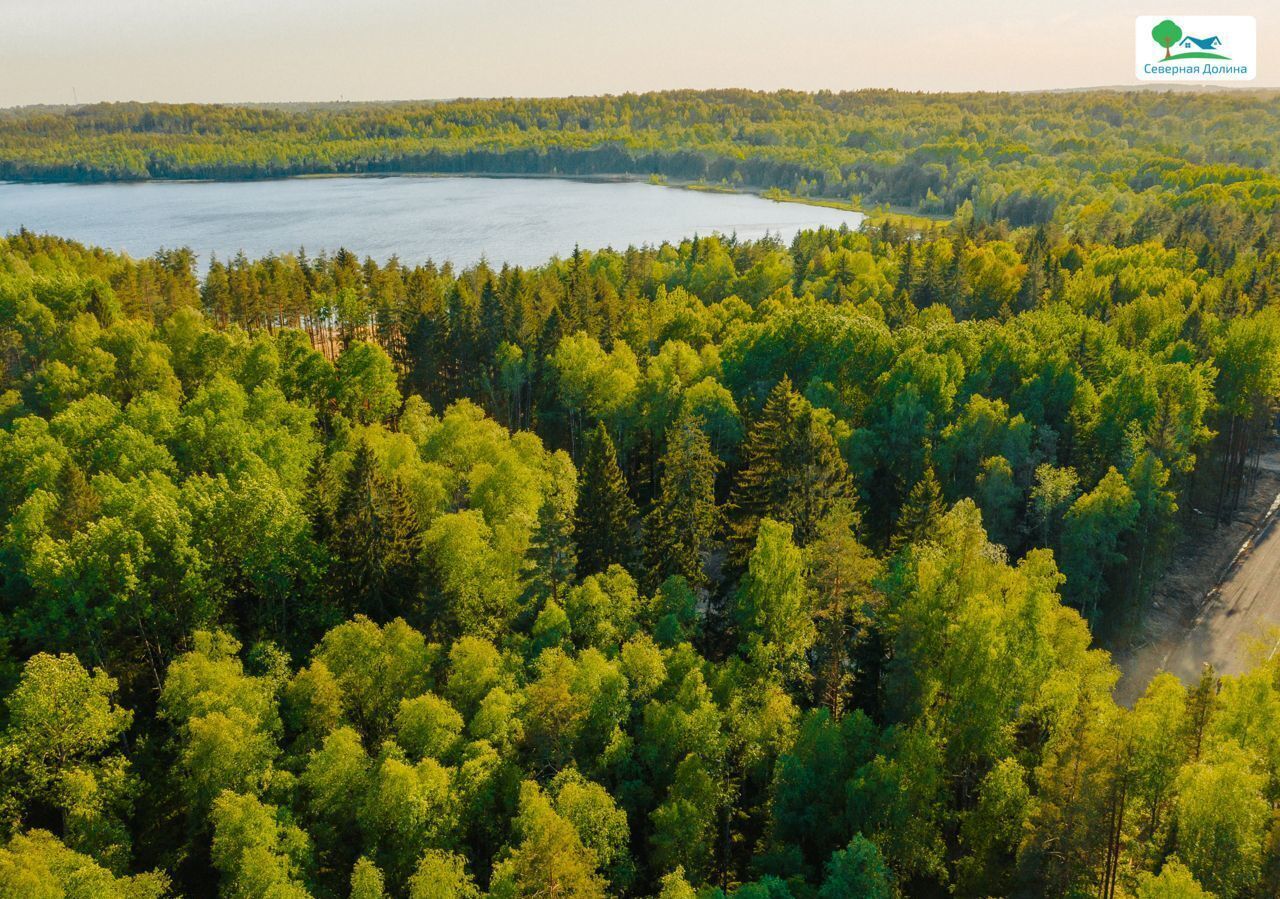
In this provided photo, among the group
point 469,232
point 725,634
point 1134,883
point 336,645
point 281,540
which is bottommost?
point 1134,883

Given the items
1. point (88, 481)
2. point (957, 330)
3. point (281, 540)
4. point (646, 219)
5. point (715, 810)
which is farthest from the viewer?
point (646, 219)

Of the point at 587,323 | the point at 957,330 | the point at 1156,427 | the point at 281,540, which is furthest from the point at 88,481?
the point at 1156,427

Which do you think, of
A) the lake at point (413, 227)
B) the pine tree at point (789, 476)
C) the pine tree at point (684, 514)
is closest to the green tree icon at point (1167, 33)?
the lake at point (413, 227)

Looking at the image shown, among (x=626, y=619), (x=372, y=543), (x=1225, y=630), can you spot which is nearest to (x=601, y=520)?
(x=626, y=619)

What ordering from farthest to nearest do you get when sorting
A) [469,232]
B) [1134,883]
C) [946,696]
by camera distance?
[469,232] < [946,696] < [1134,883]

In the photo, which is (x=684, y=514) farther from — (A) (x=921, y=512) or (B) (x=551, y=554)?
(A) (x=921, y=512)

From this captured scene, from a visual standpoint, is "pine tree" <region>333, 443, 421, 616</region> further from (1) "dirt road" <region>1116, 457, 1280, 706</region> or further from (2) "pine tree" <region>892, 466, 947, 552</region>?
(1) "dirt road" <region>1116, 457, 1280, 706</region>

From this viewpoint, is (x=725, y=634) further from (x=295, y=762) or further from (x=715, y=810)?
(x=295, y=762)

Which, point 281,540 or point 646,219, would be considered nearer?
point 281,540

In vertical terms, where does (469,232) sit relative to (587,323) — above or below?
above
